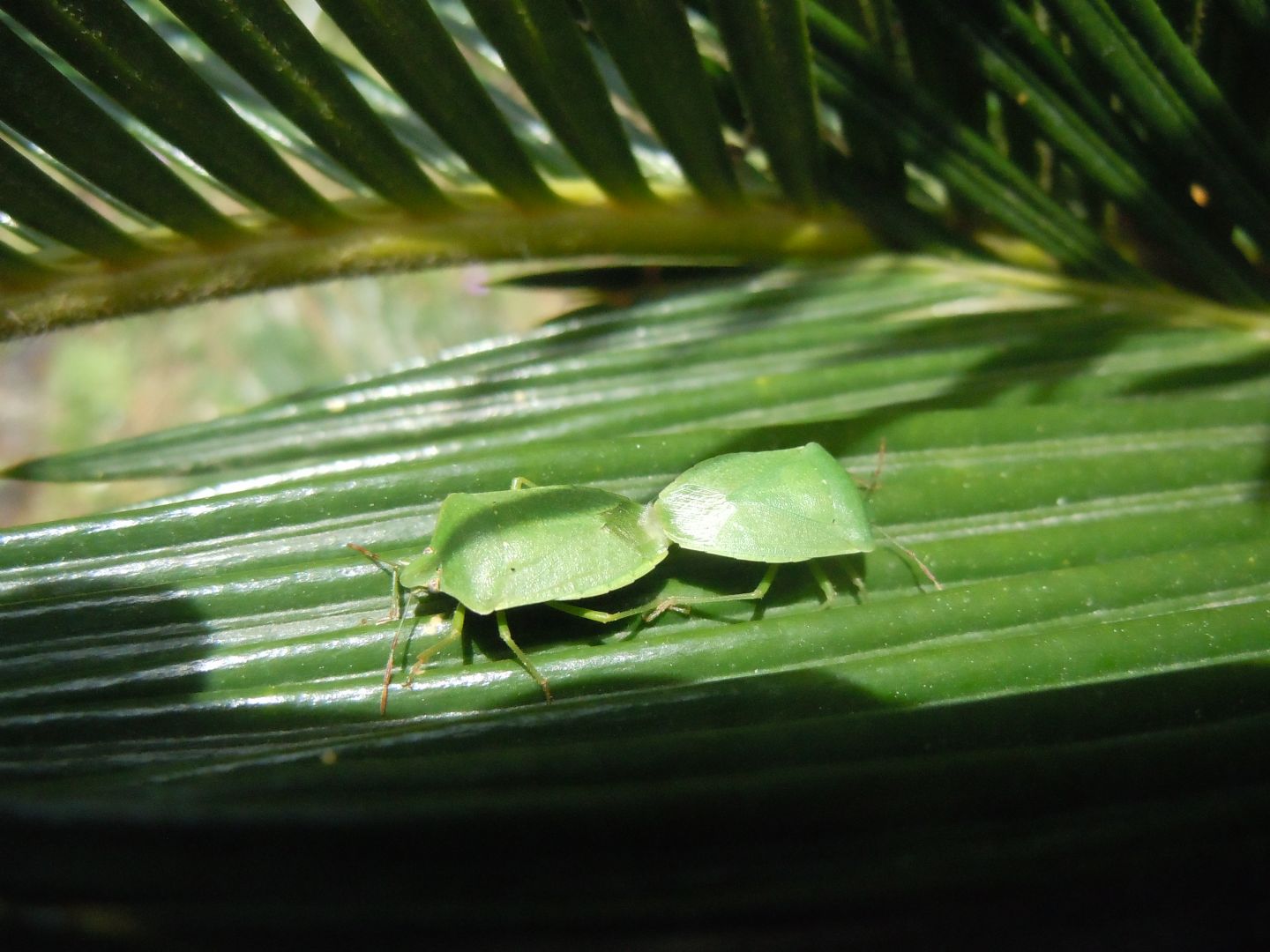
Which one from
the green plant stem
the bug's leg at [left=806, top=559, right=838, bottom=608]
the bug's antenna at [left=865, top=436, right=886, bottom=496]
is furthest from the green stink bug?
the green plant stem

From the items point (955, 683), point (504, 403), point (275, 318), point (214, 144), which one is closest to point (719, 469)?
point (504, 403)

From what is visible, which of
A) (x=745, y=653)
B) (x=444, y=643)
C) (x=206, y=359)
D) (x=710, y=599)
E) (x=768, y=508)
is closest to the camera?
(x=745, y=653)

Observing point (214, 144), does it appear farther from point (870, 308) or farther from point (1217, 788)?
point (1217, 788)

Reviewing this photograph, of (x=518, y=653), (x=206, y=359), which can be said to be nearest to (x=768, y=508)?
(x=518, y=653)

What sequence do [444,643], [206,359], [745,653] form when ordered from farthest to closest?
[206,359]
[444,643]
[745,653]

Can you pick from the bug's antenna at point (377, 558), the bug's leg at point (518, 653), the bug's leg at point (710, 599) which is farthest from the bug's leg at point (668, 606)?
the bug's antenna at point (377, 558)

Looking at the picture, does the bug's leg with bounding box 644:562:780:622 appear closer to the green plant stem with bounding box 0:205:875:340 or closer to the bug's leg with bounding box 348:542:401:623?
the bug's leg with bounding box 348:542:401:623

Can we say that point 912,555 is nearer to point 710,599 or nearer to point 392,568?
point 710,599
